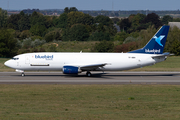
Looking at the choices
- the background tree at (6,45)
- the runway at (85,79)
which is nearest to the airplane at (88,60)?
the runway at (85,79)

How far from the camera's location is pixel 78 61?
40.0 m

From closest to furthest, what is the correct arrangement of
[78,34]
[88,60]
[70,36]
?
[88,60] → [70,36] → [78,34]

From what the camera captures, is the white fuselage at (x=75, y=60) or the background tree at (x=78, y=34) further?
the background tree at (x=78, y=34)

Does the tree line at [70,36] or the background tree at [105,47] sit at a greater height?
the tree line at [70,36]

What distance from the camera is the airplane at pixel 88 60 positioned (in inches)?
1563

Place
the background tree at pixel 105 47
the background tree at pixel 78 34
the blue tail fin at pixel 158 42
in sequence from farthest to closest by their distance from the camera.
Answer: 1. the background tree at pixel 78 34
2. the background tree at pixel 105 47
3. the blue tail fin at pixel 158 42

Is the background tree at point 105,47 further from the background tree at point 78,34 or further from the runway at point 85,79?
the runway at point 85,79

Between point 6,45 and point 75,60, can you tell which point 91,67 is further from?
point 6,45

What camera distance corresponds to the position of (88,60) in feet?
132
